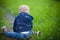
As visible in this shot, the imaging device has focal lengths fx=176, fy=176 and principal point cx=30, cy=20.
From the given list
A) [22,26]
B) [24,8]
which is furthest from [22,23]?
[24,8]

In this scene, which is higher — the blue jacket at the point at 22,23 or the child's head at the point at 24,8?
the child's head at the point at 24,8

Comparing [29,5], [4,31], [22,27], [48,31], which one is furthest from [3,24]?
[48,31]

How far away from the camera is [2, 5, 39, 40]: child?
A: 144cm

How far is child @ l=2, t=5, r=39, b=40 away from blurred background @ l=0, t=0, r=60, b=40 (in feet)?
0.13

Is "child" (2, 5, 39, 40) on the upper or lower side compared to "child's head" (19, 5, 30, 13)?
lower

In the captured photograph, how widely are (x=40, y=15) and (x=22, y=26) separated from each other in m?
0.18

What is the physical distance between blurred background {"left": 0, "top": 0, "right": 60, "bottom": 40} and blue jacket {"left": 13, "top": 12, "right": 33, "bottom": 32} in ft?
0.13

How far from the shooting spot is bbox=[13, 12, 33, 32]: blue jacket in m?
1.44

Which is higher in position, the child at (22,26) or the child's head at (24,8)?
the child's head at (24,8)

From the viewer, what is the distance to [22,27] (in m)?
1.44

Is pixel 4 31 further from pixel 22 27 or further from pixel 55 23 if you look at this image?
pixel 55 23

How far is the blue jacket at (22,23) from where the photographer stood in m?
1.44

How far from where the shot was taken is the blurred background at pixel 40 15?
1467mm

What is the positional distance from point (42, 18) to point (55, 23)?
0.12 meters
